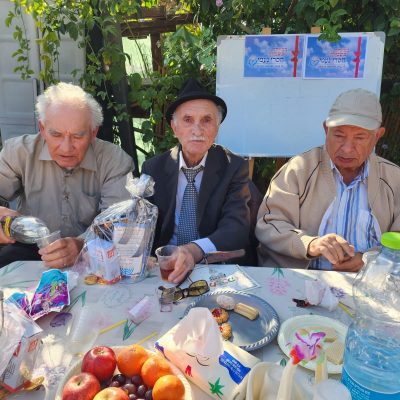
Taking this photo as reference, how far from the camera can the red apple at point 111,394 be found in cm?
93

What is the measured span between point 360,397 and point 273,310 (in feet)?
1.91

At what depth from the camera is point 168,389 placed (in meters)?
0.97

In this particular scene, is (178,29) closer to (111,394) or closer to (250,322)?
(250,322)

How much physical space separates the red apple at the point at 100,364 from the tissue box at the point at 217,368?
0.54ft

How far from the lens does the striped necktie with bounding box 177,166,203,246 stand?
7.80 feet

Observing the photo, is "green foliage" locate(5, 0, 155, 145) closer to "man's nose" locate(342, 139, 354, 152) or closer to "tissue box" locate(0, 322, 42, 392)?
"man's nose" locate(342, 139, 354, 152)

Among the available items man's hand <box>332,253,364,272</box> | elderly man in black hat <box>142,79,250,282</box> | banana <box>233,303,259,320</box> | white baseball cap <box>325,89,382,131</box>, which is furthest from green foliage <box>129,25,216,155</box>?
banana <box>233,303,259,320</box>

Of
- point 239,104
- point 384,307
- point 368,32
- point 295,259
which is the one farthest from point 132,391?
point 368,32

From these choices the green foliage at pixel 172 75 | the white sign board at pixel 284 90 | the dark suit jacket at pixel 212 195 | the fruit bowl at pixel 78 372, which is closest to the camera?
the fruit bowl at pixel 78 372

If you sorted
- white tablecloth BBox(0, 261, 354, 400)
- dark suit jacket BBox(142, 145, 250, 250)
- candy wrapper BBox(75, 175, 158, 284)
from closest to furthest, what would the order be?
white tablecloth BBox(0, 261, 354, 400), candy wrapper BBox(75, 175, 158, 284), dark suit jacket BBox(142, 145, 250, 250)

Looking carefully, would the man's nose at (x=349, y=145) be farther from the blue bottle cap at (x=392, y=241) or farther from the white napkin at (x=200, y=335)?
the white napkin at (x=200, y=335)

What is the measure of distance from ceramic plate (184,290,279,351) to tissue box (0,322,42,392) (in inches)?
21.7

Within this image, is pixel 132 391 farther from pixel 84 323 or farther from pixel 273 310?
pixel 273 310

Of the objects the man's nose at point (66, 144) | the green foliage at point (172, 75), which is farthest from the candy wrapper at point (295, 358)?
the green foliage at point (172, 75)
